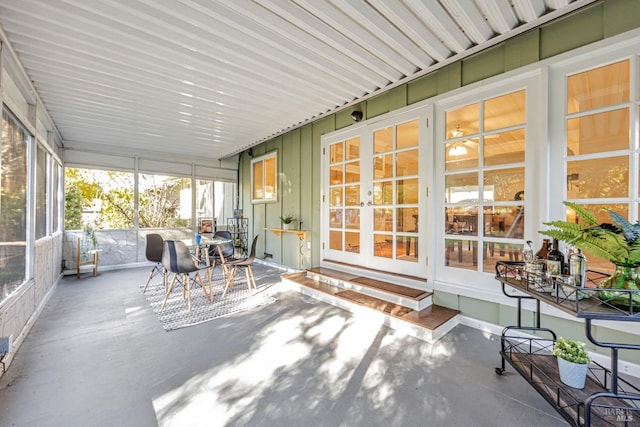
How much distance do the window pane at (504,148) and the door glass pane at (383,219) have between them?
1.31 meters

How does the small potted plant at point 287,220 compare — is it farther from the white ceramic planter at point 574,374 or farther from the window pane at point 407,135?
the white ceramic planter at point 574,374

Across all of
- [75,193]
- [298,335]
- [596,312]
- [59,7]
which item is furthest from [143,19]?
[75,193]

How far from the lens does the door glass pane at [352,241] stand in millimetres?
4129

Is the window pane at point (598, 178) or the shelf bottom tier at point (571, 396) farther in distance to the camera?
the window pane at point (598, 178)

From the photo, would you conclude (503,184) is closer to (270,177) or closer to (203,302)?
(203,302)

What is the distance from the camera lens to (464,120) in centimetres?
300

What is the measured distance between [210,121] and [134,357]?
3743 millimetres

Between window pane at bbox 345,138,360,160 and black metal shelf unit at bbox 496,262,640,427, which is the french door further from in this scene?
black metal shelf unit at bbox 496,262,640,427

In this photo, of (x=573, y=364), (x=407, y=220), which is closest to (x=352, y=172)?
(x=407, y=220)

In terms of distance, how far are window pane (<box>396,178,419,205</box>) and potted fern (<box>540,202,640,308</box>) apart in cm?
193

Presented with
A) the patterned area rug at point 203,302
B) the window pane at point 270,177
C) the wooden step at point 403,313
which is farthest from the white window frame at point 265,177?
the wooden step at point 403,313

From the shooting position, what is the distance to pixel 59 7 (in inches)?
81.0

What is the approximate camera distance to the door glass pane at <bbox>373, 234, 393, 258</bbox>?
12.0ft

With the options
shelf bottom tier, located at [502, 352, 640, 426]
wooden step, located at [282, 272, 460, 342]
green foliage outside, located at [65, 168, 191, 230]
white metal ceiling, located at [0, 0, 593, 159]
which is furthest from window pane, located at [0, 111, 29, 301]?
shelf bottom tier, located at [502, 352, 640, 426]
